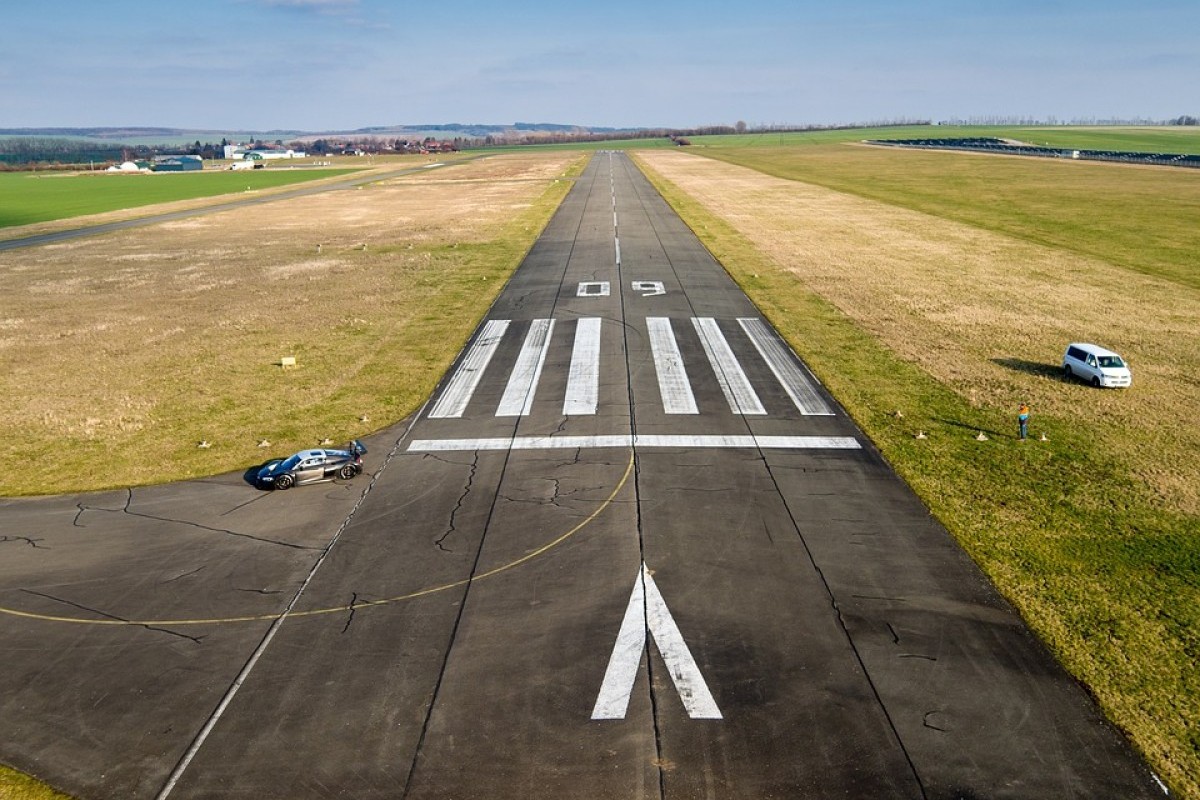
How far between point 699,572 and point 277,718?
34.3 feet

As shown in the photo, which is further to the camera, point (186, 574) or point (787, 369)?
point (787, 369)

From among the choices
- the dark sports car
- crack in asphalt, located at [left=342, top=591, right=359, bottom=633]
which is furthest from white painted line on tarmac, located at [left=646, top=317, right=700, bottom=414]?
crack in asphalt, located at [left=342, top=591, right=359, bottom=633]

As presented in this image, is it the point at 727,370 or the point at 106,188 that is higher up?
the point at 106,188

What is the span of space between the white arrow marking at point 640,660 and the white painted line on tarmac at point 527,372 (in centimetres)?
1328

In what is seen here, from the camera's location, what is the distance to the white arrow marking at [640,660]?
15500 mm

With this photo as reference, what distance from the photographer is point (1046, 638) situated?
1739 centimetres

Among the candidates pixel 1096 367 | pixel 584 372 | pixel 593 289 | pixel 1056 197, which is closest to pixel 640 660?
pixel 584 372

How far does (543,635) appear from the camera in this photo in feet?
58.0

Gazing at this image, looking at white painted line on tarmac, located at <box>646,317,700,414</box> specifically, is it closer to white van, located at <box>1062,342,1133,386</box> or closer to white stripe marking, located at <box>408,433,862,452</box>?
white stripe marking, located at <box>408,433,862,452</box>

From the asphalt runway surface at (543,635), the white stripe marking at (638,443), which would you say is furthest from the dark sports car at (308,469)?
the white stripe marking at (638,443)

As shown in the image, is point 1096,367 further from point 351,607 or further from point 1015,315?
point 351,607

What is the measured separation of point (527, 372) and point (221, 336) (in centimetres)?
1998

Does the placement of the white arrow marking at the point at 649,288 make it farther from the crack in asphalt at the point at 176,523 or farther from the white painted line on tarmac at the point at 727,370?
the crack in asphalt at the point at 176,523

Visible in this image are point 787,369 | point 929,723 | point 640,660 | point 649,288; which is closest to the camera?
point 929,723
